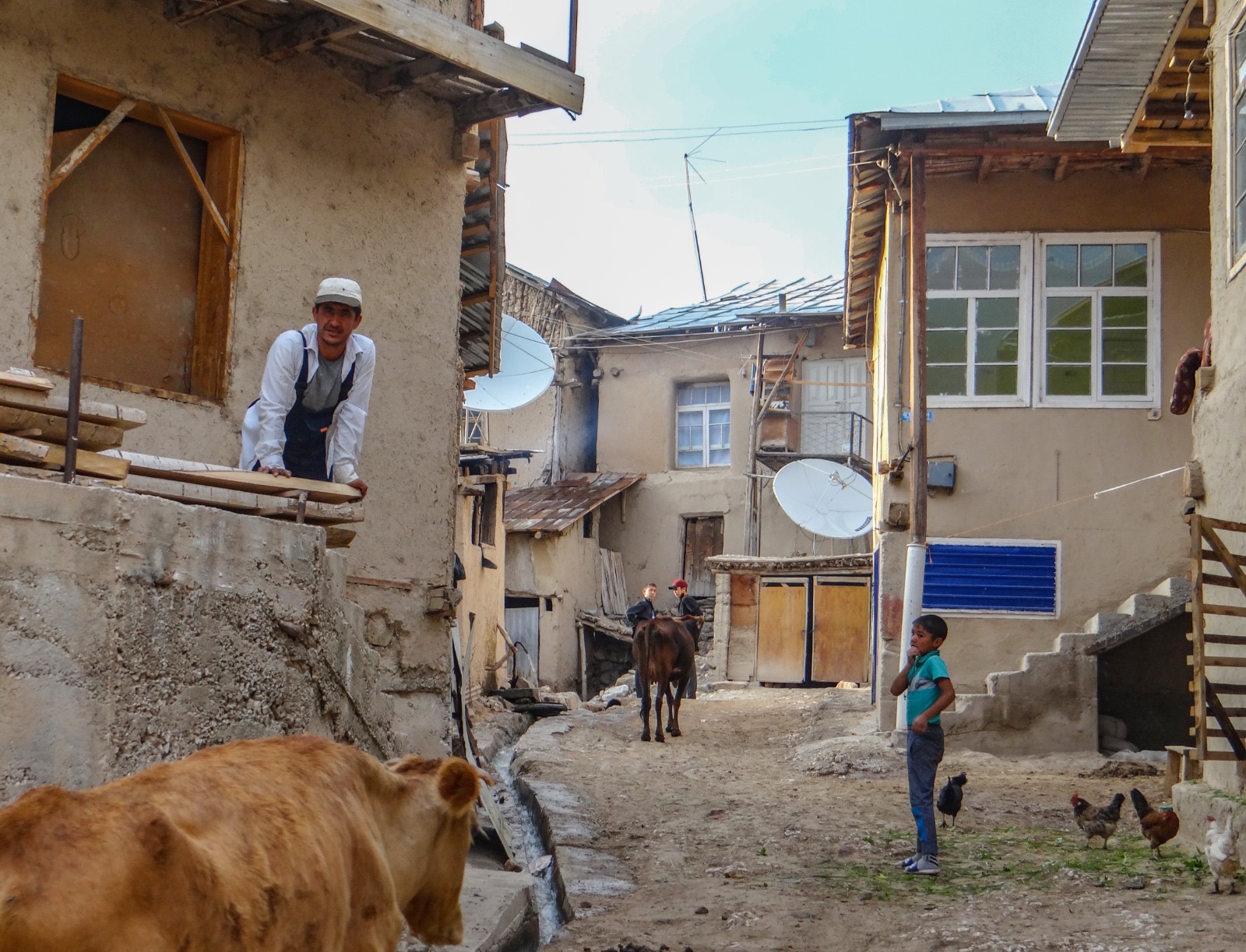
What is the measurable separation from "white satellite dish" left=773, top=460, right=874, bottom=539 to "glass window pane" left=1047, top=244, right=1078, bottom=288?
913 cm

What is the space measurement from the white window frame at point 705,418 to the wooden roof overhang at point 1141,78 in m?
20.2

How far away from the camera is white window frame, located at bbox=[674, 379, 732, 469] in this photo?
102 feet

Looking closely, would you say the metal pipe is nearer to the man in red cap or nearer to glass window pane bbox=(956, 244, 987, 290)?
glass window pane bbox=(956, 244, 987, 290)

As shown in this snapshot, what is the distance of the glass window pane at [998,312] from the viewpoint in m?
14.0

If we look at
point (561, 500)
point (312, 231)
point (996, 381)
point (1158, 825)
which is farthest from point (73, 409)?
point (561, 500)

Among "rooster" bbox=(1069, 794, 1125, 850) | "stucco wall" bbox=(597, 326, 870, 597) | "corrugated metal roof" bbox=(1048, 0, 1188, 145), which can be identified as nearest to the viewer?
"rooster" bbox=(1069, 794, 1125, 850)

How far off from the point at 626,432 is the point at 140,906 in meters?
29.6

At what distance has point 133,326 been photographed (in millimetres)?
7105

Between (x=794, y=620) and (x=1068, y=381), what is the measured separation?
12.4m

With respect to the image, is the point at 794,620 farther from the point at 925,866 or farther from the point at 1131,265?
the point at 925,866

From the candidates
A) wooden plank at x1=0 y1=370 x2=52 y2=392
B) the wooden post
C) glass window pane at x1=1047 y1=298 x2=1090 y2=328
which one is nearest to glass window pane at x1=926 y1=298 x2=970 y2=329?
glass window pane at x1=1047 y1=298 x2=1090 y2=328

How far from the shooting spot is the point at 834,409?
29.6 meters

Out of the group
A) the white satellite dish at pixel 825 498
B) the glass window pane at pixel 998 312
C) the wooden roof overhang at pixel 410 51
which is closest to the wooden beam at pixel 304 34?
the wooden roof overhang at pixel 410 51

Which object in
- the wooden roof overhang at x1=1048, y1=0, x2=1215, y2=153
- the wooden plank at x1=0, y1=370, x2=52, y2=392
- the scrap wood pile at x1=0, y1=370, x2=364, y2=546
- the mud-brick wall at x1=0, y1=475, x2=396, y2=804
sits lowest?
the mud-brick wall at x1=0, y1=475, x2=396, y2=804
